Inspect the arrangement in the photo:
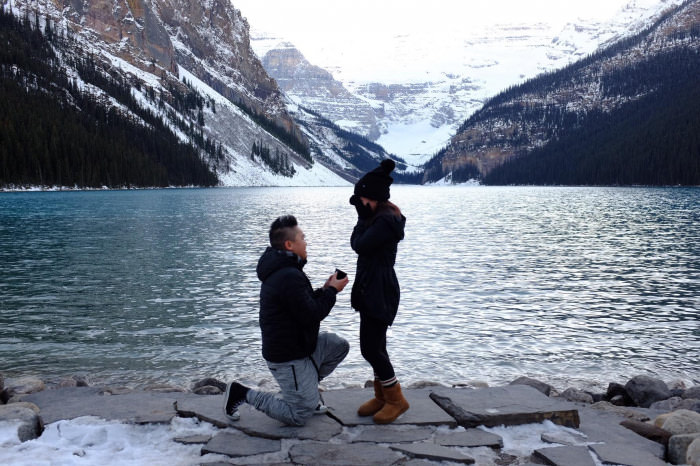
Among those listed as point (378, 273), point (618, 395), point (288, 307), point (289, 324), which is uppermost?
point (378, 273)

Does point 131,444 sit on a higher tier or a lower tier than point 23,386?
higher

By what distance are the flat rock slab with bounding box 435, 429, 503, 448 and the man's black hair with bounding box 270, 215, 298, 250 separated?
299 centimetres

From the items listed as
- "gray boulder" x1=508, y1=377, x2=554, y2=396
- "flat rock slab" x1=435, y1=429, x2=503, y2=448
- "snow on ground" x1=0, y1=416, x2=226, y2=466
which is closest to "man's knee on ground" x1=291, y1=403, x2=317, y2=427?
"snow on ground" x1=0, y1=416, x2=226, y2=466

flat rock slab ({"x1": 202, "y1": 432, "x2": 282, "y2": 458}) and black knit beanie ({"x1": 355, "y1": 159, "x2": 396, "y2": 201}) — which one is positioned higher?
black knit beanie ({"x1": 355, "y1": 159, "x2": 396, "y2": 201})

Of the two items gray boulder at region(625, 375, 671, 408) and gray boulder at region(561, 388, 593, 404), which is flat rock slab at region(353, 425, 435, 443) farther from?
gray boulder at region(625, 375, 671, 408)

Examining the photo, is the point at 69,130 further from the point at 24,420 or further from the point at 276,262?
the point at 276,262

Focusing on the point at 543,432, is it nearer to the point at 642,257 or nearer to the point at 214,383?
the point at 214,383

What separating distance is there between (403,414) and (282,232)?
9.63 feet

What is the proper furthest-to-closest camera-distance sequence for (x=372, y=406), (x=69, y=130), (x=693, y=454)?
(x=69, y=130), (x=372, y=406), (x=693, y=454)

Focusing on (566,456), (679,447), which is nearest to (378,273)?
(566,456)

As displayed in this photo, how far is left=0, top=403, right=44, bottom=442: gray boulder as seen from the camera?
683 centimetres

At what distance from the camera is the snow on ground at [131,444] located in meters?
6.26

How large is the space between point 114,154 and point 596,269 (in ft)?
443

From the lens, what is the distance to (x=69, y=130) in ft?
430
